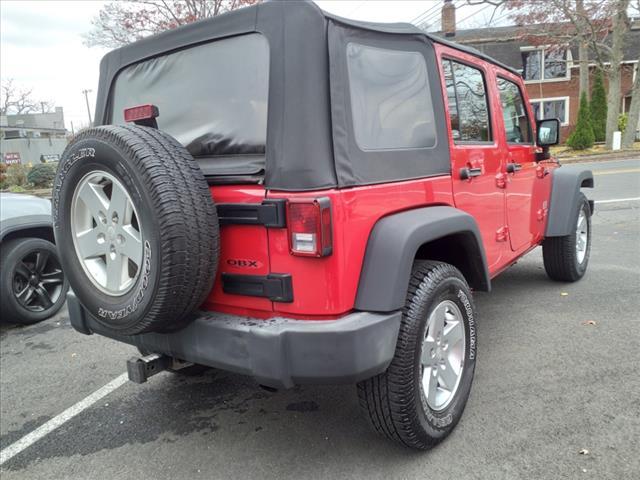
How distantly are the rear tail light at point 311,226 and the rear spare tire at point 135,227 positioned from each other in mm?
367

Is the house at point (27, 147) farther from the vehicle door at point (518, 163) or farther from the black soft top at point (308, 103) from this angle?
the black soft top at point (308, 103)

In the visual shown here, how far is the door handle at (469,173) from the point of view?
9.39 ft

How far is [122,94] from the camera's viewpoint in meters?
3.03

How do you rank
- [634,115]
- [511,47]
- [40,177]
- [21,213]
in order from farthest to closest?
A: [511,47]
[634,115]
[40,177]
[21,213]

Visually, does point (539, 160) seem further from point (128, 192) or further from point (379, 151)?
point (128, 192)

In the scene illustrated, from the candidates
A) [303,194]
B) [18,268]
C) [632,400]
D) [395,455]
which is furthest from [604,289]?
[18,268]

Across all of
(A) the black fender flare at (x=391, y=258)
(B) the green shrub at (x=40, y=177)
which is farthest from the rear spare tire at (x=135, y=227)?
(B) the green shrub at (x=40, y=177)

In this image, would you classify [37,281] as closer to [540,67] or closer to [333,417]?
[333,417]

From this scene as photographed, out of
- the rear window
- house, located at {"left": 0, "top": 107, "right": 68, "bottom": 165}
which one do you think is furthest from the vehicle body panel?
house, located at {"left": 0, "top": 107, "right": 68, "bottom": 165}

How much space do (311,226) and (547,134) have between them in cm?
313

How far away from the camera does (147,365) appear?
2475mm

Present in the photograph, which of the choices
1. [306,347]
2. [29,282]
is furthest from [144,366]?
[29,282]

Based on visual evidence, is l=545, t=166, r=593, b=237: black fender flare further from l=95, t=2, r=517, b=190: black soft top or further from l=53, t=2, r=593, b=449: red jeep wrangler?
l=95, t=2, r=517, b=190: black soft top

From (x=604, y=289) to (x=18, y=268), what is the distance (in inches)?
213
